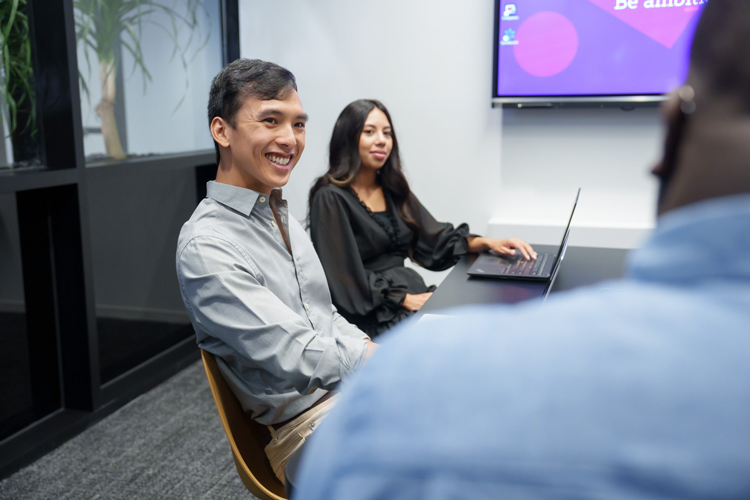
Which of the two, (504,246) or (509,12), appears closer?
(504,246)

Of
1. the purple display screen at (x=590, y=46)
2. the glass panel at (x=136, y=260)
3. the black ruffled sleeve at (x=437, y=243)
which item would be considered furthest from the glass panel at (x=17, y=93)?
the purple display screen at (x=590, y=46)

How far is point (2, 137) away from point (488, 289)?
185 cm

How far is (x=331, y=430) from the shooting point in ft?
1.12

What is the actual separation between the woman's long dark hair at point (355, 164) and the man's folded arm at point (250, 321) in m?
1.06

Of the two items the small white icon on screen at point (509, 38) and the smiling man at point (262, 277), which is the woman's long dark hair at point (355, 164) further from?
the small white icon on screen at point (509, 38)

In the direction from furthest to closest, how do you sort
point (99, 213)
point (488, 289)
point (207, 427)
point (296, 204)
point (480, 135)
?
1. point (296, 204)
2. point (480, 135)
3. point (99, 213)
4. point (207, 427)
5. point (488, 289)

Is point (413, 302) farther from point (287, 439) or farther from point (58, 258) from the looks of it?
point (58, 258)

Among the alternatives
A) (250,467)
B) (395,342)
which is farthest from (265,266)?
(395,342)

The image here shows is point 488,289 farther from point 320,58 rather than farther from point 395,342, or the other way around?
point 320,58

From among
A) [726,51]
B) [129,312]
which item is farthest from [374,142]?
[726,51]

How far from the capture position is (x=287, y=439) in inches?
54.2

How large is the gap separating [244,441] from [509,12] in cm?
258

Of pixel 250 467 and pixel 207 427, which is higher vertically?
pixel 250 467

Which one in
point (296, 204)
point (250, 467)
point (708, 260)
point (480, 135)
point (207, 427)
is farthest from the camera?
point (296, 204)
